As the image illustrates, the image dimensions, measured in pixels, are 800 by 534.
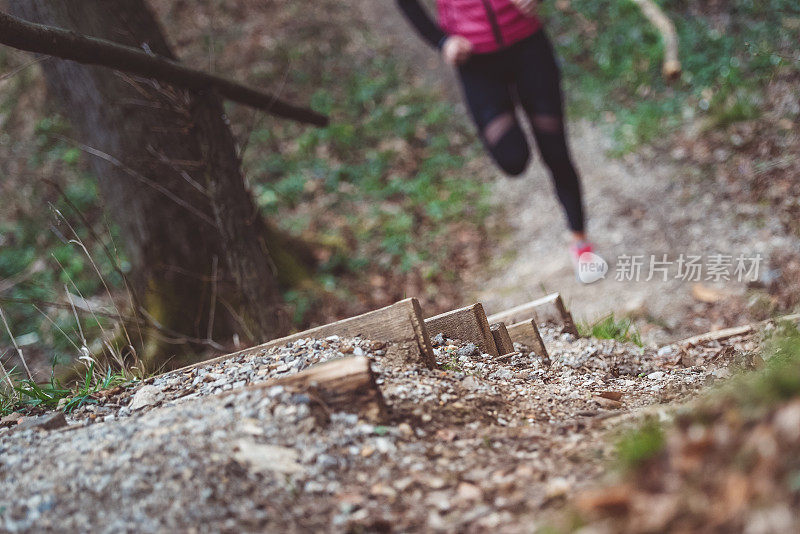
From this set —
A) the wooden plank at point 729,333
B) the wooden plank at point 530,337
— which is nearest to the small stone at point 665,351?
the wooden plank at point 729,333

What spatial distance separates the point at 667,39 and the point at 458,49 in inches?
132

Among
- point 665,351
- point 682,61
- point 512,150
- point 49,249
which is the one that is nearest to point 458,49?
point 512,150

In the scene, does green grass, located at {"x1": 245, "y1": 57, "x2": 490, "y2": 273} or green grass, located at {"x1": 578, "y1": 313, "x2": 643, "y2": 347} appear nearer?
green grass, located at {"x1": 578, "y1": 313, "x2": 643, "y2": 347}

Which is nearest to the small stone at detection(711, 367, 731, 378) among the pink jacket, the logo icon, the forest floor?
the forest floor

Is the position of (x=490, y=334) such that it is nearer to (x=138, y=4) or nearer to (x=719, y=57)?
(x=138, y=4)

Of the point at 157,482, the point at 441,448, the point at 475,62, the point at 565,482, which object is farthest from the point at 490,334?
the point at 475,62

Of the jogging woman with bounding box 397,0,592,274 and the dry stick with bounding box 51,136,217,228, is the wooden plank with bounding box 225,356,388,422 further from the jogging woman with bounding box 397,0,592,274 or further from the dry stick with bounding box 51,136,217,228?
the jogging woman with bounding box 397,0,592,274

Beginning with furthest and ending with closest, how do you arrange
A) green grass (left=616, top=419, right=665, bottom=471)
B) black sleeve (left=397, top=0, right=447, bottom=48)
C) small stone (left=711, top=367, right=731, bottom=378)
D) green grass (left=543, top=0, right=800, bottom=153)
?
green grass (left=543, top=0, right=800, bottom=153) → black sleeve (left=397, top=0, right=447, bottom=48) → small stone (left=711, top=367, right=731, bottom=378) → green grass (left=616, top=419, right=665, bottom=471)

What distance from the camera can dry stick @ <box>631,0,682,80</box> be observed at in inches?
247

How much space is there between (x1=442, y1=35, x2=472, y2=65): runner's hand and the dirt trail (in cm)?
171

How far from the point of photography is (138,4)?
13.9 ft

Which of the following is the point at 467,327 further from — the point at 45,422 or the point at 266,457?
the point at 45,422

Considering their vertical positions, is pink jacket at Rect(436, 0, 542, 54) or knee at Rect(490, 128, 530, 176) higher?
pink jacket at Rect(436, 0, 542, 54)

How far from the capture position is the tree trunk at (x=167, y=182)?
12.1ft
